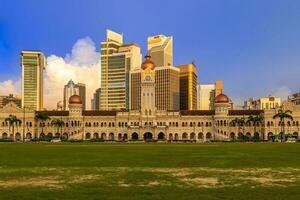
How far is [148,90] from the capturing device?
186125mm

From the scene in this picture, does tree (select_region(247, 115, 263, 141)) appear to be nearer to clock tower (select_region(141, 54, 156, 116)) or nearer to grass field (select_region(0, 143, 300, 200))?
clock tower (select_region(141, 54, 156, 116))

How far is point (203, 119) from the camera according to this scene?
609 ft

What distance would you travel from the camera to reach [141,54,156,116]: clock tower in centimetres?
18462

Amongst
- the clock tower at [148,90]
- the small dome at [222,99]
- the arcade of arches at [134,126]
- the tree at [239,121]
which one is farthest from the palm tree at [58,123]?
the tree at [239,121]

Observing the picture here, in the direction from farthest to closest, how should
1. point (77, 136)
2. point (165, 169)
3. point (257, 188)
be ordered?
point (77, 136) → point (165, 169) → point (257, 188)

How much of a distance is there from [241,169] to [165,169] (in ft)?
18.0

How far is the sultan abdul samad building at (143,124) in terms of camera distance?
182 meters

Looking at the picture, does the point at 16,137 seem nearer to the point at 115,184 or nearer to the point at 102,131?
the point at 102,131

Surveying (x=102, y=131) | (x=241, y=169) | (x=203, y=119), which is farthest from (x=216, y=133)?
(x=241, y=169)

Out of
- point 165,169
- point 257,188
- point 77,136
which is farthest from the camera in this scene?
point 77,136

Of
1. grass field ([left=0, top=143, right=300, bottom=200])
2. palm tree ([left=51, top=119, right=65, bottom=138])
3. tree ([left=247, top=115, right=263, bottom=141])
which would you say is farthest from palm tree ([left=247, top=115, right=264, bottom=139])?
grass field ([left=0, top=143, right=300, bottom=200])

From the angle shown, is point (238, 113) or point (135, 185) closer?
point (135, 185)

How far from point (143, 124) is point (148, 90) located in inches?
520

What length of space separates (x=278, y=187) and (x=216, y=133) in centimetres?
15501
